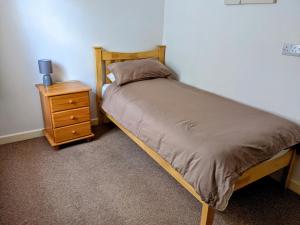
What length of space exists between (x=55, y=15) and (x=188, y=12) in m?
1.49

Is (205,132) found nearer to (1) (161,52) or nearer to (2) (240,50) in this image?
(2) (240,50)

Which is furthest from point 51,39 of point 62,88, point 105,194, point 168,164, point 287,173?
point 287,173

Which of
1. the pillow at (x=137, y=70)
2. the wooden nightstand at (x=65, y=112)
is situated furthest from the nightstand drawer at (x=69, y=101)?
the pillow at (x=137, y=70)

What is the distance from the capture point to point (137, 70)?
2.79m

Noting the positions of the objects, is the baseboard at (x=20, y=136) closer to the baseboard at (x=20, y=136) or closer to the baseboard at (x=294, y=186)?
the baseboard at (x=20, y=136)

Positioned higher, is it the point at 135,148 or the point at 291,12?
the point at 291,12

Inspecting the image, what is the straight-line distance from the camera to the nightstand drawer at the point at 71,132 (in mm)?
2473

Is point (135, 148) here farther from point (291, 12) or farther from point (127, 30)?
point (291, 12)

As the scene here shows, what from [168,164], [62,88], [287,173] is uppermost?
[62,88]

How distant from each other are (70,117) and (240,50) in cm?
182

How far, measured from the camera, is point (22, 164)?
89.7 inches

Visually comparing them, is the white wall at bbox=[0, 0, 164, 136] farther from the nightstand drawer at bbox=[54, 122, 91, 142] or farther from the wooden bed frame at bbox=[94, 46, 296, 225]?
the nightstand drawer at bbox=[54, 122, 91, 142]

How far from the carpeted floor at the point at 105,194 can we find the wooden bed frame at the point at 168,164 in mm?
245

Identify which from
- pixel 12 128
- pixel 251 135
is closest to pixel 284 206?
pixel 251 135
